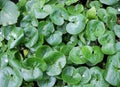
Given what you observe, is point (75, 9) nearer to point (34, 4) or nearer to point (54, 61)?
point (34, 4)

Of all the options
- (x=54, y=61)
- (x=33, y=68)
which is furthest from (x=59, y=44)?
(x=33, y=68)

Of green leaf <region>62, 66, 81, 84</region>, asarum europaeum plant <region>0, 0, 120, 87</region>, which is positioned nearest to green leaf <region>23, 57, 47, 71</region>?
asarum europaeum plant <region>0, 0, 120, 87</region>

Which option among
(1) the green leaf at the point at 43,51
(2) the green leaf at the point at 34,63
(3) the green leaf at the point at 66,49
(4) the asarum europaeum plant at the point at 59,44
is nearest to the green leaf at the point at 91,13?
(4) the asarum europaeum plant at the point at 59,44

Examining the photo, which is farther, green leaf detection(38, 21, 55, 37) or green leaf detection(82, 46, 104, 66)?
green leaf detection(38, 21, 55, 37)

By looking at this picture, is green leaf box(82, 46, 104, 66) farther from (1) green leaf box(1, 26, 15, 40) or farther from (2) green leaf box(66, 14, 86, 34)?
(1) green leaf box(1, 26, 15, 40)

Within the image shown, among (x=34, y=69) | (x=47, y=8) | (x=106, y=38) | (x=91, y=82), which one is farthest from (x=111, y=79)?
(x=47, y=8)

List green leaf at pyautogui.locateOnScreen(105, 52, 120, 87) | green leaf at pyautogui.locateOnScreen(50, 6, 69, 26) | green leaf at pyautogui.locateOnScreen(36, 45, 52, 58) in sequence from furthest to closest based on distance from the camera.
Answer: green leaf at pyautogui.locateOnScreen(50, 6, 69, 26) < green leaf at pyautogui.locateOnScreen(36, 45, 52, 58) < green leaf at pyautogui.locateOnScreen(105, 52, 120, 87)

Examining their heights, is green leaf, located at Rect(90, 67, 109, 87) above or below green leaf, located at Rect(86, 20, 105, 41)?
below
